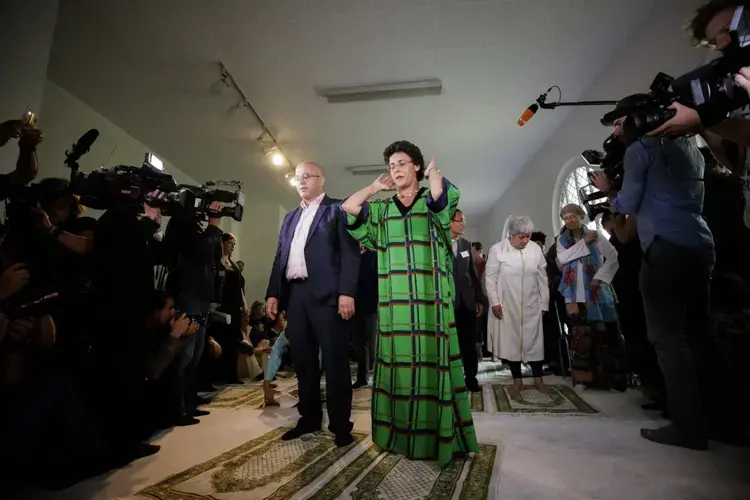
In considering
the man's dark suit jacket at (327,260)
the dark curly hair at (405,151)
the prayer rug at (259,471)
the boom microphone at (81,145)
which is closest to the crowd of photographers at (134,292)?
the boom microphone at (81,145)

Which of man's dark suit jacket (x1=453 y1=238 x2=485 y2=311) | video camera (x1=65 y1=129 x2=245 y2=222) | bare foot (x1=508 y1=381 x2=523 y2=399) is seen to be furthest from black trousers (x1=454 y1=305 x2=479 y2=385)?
video camera (x1=65 y1=129 x2=245 y2=222)

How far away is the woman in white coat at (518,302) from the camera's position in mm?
3000

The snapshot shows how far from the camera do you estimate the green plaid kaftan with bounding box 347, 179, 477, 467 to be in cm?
159

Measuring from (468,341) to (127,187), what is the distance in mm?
2839

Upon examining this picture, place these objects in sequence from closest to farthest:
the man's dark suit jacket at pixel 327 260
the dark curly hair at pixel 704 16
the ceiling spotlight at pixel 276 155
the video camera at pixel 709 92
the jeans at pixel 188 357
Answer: the video camera at pixel 709 92
the dark curly hair at pixel 704 16
the man's dark suit jacket at pixel 327 260
the jeans at pixel 188 357
the ceiling spotlight at pixel 276 155

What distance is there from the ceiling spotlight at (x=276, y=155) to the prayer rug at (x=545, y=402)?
4.70 meters

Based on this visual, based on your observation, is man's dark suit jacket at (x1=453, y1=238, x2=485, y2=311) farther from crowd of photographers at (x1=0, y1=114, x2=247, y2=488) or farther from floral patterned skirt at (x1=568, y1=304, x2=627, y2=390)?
crowd of photographers at (x1=0, y1=114, x2=247, y2=488)

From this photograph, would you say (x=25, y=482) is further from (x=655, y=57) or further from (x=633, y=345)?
(x=655, y=57)

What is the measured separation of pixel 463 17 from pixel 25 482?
4264 millimetres

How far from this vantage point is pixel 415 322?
1664 mm

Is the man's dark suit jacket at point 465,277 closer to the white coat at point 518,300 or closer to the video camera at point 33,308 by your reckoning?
the white coat at point 518,300

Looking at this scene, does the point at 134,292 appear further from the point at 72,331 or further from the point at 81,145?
the point at 81,145

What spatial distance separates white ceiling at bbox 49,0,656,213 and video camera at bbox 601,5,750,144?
2406mm

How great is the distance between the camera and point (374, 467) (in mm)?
1512
